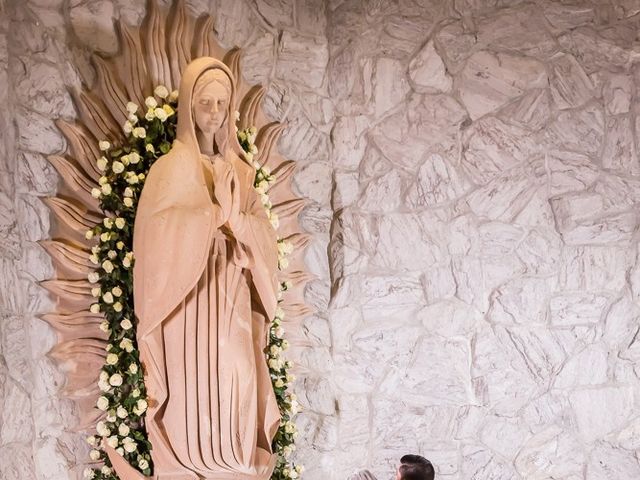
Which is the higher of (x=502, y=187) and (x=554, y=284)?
(x=502, y=187)

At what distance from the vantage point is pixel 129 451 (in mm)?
3861

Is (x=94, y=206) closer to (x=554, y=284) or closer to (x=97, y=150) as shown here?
(x=97, y=150)

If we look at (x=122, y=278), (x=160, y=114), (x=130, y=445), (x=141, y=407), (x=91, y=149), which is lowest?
(x=130, y=445)

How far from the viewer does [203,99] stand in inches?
157

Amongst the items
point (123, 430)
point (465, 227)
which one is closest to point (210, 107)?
point (123, 430)

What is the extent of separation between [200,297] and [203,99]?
0.80 m

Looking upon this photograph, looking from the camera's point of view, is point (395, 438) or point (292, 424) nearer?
point (292, 424)

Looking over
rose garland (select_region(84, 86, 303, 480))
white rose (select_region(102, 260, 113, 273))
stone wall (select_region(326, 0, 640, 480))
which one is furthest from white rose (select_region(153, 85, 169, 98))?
stone wall (select_region(326, 0, 640, 480))

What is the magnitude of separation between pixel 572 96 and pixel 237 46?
5.47 feet

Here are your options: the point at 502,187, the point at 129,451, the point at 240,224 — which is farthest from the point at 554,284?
the point at 129,451

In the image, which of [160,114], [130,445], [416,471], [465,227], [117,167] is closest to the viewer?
[416,471]

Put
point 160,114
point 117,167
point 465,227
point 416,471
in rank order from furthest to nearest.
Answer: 1. point 465,227
2. point 160,114
3. point 117,167
4. point 416,471

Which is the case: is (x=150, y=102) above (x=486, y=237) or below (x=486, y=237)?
above

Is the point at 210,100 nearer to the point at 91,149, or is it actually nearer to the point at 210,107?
the point at 210,107
